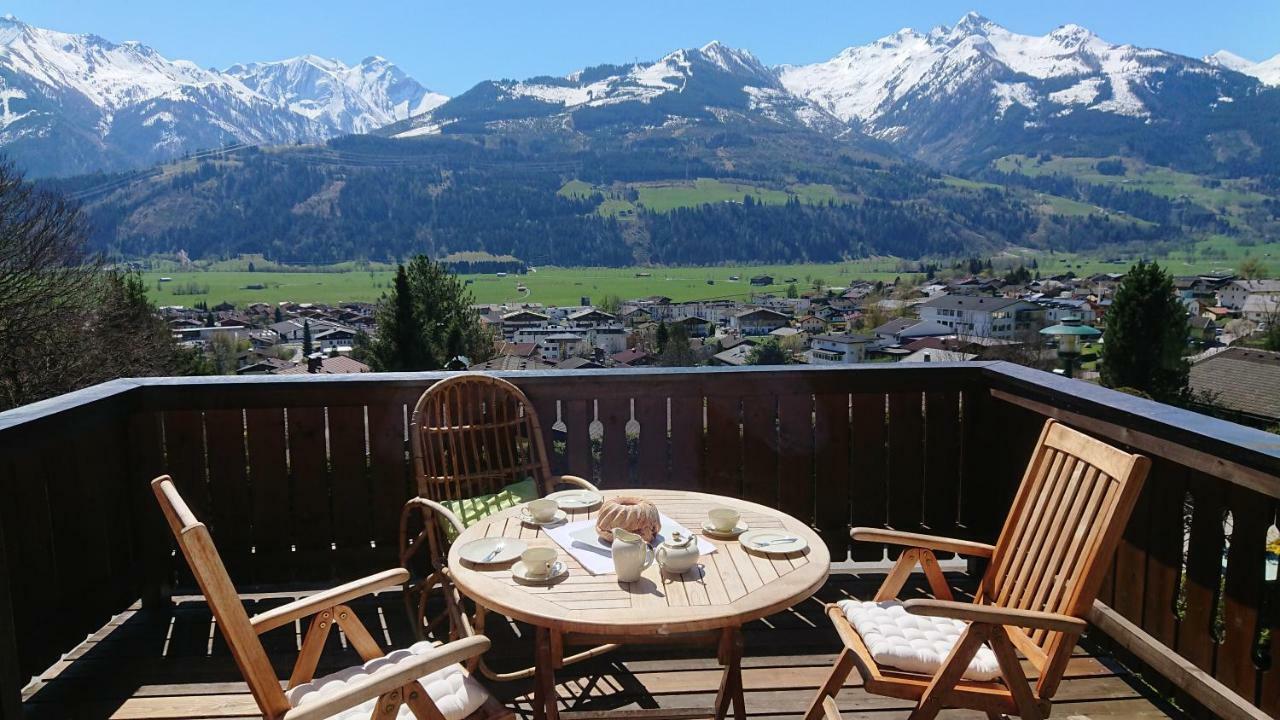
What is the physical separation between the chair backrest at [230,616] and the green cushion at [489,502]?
4.56ft

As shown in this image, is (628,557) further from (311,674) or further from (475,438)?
(475,438)

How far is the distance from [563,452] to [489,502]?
23.2 inches

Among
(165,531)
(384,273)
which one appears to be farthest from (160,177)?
(165,531)

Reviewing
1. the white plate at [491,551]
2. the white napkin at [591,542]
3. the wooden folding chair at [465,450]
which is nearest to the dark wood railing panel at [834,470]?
the wooden folding chair at [465,450]

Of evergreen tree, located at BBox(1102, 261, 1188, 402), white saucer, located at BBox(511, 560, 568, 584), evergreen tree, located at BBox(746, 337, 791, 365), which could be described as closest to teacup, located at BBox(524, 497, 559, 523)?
white saucer, located at BBox(511, 560, 568, 584)

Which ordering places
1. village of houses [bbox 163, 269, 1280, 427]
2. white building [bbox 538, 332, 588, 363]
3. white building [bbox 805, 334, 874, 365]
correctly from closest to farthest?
village of houses [bbox 163, 269, 1280, 427] < white building [bbox 805, 334, 874, 365] < white building [bbox 538, 332, 588, 363]

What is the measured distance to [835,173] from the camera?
502 ft

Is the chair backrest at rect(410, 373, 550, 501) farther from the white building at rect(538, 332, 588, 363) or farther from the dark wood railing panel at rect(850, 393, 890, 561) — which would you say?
the white building at rect(538, 332, 588, 363)

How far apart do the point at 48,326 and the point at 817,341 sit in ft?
127

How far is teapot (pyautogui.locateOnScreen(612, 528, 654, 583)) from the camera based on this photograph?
2.08m

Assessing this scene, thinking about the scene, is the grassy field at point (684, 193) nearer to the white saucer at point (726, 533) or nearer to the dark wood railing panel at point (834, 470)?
the dark wood railing panel at point (834, 470)

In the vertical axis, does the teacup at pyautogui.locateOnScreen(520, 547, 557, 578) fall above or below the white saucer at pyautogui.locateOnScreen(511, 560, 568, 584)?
above

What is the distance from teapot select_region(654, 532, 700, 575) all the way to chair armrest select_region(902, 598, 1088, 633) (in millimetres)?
549

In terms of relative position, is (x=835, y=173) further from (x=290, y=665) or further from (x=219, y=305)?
(x=290, y=665)
